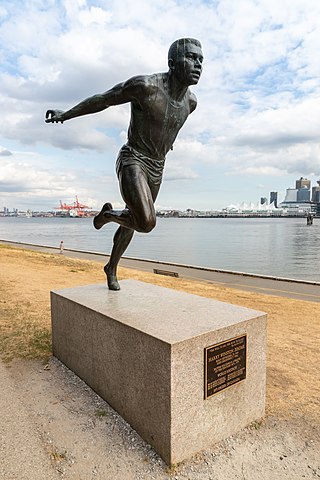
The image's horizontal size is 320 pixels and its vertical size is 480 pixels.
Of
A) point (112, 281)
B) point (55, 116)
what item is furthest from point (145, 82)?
point (112, 281)

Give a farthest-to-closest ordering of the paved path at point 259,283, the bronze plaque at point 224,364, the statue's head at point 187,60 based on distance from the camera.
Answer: the paved path at point 259,283 → the statue's head at point 187,60 → the bronze plaque at point 224,364

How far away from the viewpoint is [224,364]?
9.87 ft

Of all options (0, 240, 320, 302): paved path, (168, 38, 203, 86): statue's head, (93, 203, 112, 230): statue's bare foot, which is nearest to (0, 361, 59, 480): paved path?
(93, 203, 112, 230): statue's bare foot

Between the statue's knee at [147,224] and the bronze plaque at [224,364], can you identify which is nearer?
the bronze plaque at [224,364]

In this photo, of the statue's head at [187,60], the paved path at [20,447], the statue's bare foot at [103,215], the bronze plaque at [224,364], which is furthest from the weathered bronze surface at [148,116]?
the paved path at [20,447]

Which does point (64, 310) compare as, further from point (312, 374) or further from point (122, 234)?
point (312, 374)

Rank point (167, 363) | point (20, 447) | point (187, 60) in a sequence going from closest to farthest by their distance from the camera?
point (167, 363) → point (20, 447) → point (187, 60)

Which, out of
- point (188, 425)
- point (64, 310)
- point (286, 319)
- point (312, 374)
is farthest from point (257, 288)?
point (188, 425)

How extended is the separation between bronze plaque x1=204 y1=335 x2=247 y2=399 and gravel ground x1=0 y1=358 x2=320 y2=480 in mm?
485

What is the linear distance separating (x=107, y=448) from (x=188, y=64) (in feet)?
11.1

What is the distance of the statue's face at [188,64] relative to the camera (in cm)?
349

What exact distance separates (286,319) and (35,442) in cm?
555

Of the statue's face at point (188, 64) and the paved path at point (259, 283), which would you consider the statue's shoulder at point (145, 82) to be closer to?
the statue's face at point (188, 64)

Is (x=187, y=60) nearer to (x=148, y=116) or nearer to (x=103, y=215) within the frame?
(x=148, y=116)
